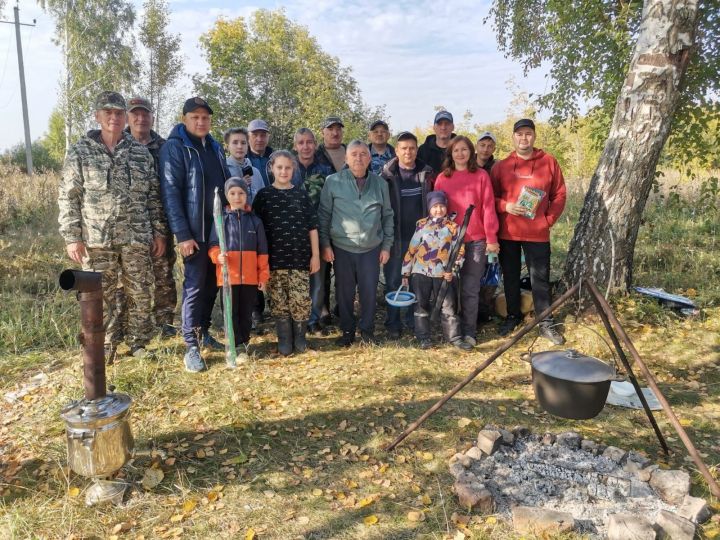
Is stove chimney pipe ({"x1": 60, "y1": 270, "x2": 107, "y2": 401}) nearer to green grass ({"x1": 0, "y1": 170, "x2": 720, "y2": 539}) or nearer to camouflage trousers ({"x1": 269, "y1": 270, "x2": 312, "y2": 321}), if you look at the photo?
green grass ({"x1": 0, "y1": 170, "x2": 720, "y2": 539})

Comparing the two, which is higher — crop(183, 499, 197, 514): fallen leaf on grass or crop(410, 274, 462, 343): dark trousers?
crop(410, 274, 462, 343): dark trousers

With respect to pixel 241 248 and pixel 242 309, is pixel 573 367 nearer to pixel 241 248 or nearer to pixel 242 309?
pixel 241 248

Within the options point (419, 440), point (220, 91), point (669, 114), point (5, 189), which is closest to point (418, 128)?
point (220, 91)

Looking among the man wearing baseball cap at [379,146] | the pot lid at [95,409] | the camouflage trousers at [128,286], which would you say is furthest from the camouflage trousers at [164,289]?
the man wearing baseball cap at [379,146]

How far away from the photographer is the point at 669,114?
489 centimetres

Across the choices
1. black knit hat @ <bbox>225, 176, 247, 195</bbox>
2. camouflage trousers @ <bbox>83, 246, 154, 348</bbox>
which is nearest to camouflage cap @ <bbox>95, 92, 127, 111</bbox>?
black knit hat @ <bbox>225, 176, 247, 195</bbox>

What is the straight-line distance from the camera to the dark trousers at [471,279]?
16.0ft

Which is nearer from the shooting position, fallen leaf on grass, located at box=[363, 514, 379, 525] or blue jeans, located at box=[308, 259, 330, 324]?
fallen leaf on grass, located at box=[363, 514, 379, 525]

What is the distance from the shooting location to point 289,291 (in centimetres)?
468

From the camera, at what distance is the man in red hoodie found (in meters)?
4.82

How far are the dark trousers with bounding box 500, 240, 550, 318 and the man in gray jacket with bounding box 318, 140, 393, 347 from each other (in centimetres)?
135

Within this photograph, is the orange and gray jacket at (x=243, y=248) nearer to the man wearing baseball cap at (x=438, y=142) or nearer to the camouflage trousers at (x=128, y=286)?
the camouflage trousers at (x=128, y=286)

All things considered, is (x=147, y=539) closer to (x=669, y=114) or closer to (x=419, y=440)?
(x=419, y=440)

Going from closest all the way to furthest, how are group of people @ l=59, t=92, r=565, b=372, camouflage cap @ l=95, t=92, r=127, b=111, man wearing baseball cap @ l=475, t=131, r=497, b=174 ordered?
camouflage cap @ l=95, t=92, r=127, b=111, group of people @ l=59, t=92, r=565, b=372, man wearing baseball cap @ l=475, t=131, r=497, b=174
